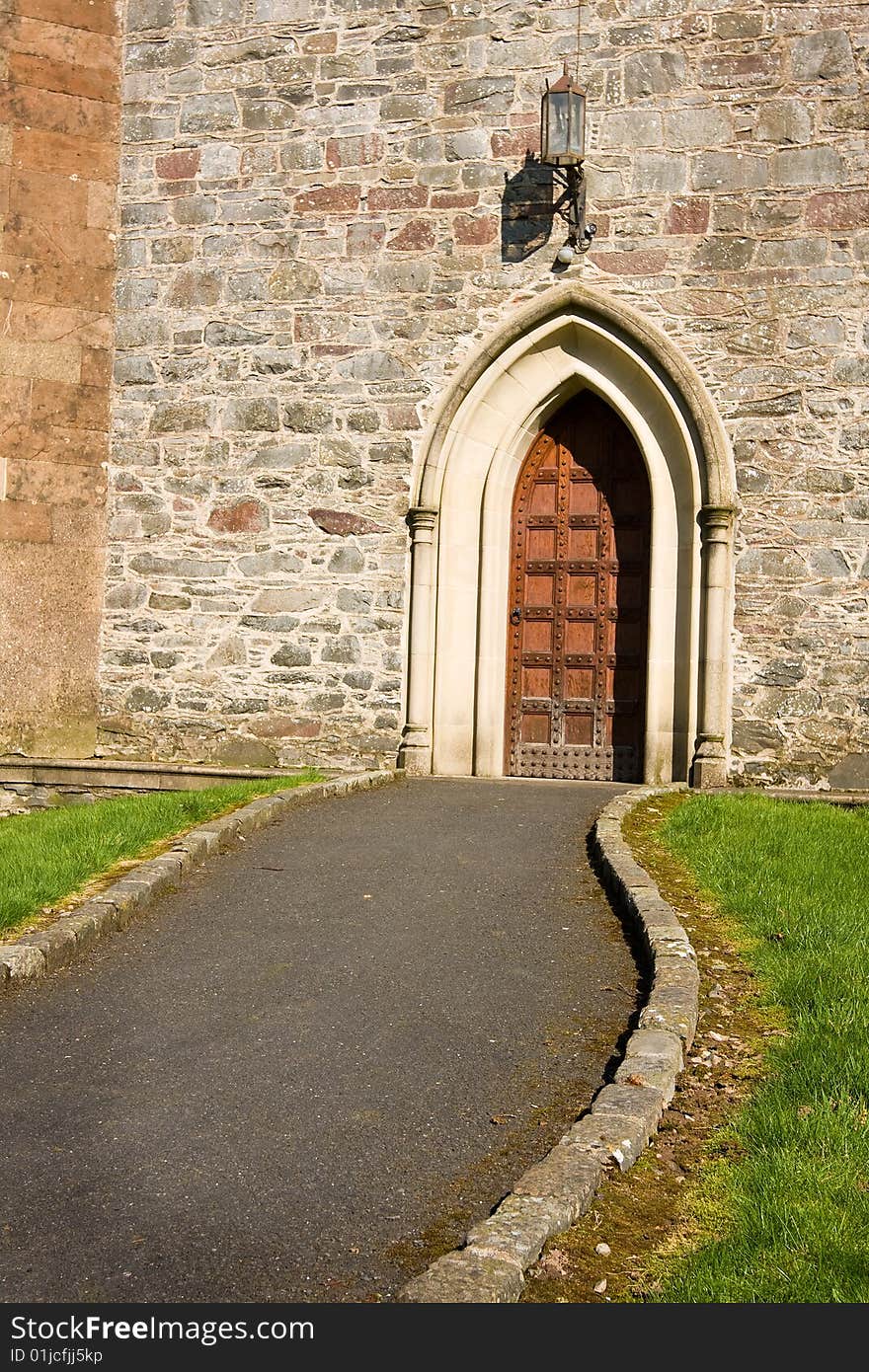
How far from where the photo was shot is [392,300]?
9.59m

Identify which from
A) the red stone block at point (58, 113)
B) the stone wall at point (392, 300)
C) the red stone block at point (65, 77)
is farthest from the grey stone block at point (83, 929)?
the red stone block at point (65, 77)

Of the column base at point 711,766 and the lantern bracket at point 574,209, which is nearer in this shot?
the column base at point 711,766

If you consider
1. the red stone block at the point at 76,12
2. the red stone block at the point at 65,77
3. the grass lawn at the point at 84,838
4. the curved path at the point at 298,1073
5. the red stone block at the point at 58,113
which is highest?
the red stone block at the point at 76,12

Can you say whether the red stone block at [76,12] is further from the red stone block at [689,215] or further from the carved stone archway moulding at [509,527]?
the red stone block at [689,215]

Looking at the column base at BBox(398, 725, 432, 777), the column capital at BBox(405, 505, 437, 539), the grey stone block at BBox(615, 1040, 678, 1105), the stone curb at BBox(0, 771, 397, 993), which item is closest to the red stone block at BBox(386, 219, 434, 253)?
the column capital at BBox(405, 505, 437, 539)

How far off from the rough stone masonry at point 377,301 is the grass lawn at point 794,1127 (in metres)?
4.15

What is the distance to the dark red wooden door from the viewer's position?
963cm

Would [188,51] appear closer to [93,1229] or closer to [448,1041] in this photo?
[448,1041]

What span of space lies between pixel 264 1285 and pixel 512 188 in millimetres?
8478

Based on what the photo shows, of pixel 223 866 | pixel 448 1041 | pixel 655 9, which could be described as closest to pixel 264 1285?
pixel 448 1041

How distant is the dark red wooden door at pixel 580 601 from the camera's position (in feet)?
31.6

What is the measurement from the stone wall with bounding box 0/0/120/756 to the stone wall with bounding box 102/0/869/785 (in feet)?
0.69

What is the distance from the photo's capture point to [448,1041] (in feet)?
12.2

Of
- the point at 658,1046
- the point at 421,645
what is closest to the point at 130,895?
the point at 658,1046
